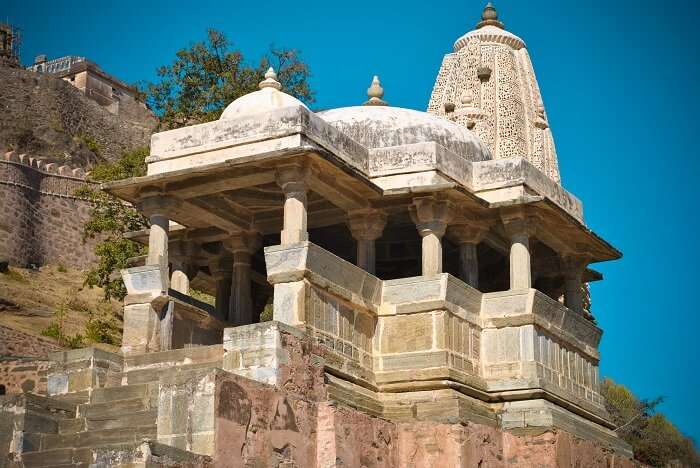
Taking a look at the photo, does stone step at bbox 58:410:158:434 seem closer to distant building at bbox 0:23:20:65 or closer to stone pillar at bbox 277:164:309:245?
stone pillar at bbox 277:164:309:245

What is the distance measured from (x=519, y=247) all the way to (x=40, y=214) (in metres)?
31.4

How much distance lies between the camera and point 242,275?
1961 cm

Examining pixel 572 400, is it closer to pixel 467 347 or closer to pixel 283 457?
pixel 467 347

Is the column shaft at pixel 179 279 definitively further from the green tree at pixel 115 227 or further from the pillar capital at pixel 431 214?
the green tree at pixel 115 227

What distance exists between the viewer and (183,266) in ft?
65.2

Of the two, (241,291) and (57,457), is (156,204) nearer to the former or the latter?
(241,291)

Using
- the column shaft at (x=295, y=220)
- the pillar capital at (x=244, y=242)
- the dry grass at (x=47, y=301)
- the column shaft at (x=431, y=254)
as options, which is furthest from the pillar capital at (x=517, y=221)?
the dry grass at (x=47, y=301)

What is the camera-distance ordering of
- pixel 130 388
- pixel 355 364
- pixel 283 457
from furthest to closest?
pixel 355 364, pixel 130 388, pixel 283 457

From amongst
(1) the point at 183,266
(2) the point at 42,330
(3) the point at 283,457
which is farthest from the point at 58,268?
(3) the point at 283,457

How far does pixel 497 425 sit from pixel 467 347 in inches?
42.1

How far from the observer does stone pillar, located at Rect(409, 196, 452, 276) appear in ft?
57.8

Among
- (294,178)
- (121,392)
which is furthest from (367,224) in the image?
(121,392)

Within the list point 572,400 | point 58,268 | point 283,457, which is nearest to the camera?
point 283,457

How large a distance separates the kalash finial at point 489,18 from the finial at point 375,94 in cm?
1510
